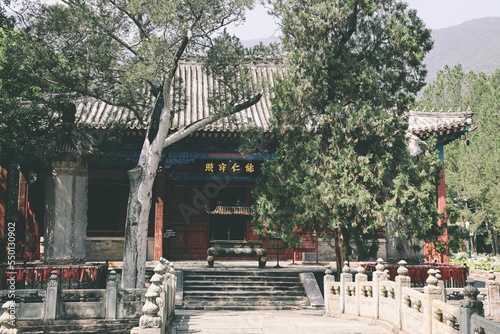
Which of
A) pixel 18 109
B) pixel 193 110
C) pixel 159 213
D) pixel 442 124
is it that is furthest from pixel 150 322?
pixel 193 110

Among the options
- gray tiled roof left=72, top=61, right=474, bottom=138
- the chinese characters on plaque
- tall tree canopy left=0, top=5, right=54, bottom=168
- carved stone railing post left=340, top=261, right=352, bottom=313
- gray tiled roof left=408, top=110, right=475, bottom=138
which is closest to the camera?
carved stone railing post left=340, top=261, right=352, bottom=313

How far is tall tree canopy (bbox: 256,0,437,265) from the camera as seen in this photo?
1237cm

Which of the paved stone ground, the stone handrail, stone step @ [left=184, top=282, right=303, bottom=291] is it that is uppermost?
the stone handrail

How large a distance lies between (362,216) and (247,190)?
6989 millimetres

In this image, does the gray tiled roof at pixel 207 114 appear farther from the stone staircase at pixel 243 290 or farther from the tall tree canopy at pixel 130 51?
the stone staircase at pixel 243 290

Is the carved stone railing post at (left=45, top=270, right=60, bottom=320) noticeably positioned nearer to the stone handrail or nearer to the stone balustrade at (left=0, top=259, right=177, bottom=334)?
the stone balustrade at (left=0, top=259, right=177, bottom=334)

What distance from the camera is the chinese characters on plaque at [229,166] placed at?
17.7 meters

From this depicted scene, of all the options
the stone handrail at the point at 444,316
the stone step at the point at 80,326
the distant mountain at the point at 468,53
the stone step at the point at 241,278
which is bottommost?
the stone step at the point at 80,326

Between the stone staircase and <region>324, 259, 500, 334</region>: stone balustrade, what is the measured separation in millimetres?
1926

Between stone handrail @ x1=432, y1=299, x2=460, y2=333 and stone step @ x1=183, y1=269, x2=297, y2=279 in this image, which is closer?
stone handrail @ x1=432, y1=299, x2=460, y2=333

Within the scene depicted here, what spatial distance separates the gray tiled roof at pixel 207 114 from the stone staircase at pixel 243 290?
4088mm

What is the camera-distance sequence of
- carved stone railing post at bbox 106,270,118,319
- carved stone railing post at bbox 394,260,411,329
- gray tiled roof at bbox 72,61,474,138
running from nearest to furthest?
carved stone railing post at bbox 394,260,411,329, carved stone railing post at bbox 106,270,118,319, gray tiled roof at bbox 72,61,474,138

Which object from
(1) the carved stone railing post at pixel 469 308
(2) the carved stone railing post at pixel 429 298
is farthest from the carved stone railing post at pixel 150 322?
(2) the carved stone railing post at pixel 429 298
